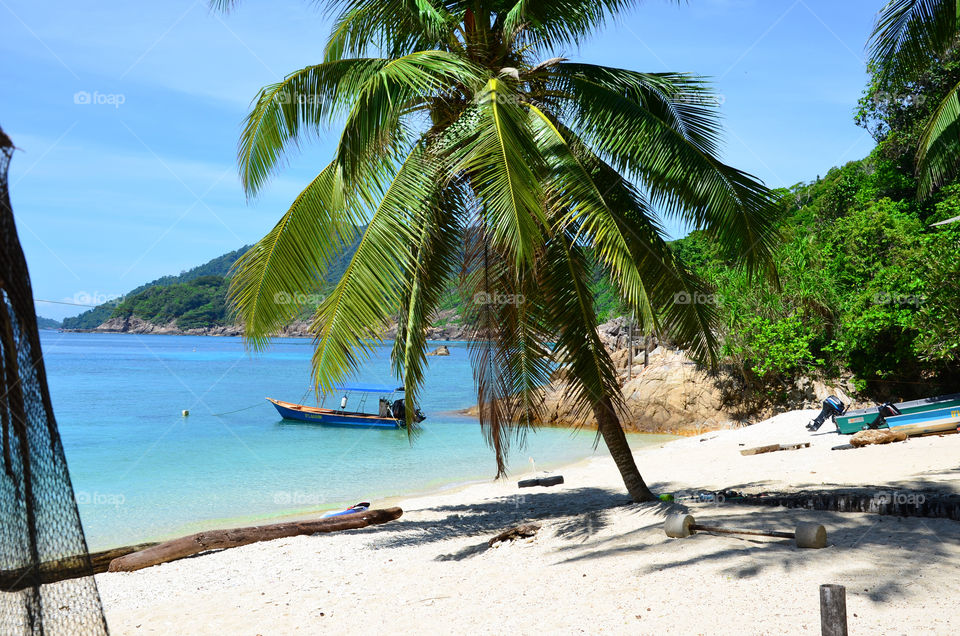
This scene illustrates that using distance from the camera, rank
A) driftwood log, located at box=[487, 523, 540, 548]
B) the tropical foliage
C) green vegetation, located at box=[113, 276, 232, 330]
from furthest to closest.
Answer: green vegetation, located at box=[113, 276, 232, 330]
the tropical foliage
driftwood log, located at box=[487, 523, 540, 548]

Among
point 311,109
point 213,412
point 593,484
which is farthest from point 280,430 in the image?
point 311,109

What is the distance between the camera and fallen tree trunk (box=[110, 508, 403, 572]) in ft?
30.8

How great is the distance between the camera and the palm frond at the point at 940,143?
936 centimetres

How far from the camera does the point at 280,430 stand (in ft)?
97.9

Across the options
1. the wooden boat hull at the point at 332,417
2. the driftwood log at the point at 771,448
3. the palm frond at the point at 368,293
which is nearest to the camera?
the palm frond at the point at 368,293

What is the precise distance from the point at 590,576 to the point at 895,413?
1121cm

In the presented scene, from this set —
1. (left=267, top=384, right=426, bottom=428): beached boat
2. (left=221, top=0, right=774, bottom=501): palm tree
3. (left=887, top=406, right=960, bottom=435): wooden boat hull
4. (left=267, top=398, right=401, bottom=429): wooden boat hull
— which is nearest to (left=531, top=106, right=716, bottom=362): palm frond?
(left=221, top=0, right=774, bottom=501): palm tree

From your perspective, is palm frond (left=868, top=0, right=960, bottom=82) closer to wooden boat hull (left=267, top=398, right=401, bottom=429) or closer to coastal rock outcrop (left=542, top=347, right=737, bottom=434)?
coastal rock outcrop (left=542, top=347, right=737, bottom=434)

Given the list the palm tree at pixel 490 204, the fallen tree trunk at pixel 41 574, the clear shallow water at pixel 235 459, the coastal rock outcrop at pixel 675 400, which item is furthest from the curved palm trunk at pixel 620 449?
the coastal rock outcrop at pixel 675 400

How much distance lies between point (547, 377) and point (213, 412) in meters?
33.9

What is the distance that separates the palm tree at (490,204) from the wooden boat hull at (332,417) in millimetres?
20541

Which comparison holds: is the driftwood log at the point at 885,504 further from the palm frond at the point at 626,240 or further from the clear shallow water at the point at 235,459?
the clear shallow water at the point at 235,459

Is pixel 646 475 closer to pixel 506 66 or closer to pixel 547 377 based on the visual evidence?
pixel 547 377

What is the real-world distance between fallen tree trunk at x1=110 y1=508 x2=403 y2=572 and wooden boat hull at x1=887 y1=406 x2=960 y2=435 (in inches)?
413
